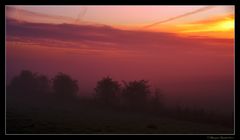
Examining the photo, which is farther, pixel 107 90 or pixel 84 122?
pixel 107 90

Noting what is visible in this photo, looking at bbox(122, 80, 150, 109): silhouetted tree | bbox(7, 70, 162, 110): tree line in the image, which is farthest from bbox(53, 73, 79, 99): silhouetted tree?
bbox(122, 80, 150, 109): silhouetted tree

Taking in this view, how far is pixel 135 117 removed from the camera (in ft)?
34.1

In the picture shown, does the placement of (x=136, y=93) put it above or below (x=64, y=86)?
below

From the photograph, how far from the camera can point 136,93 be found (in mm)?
10445

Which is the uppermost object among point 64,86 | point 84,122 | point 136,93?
point 64,86

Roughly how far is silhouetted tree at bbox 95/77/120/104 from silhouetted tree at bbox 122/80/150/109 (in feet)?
0.56

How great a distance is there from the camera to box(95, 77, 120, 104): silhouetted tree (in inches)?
408

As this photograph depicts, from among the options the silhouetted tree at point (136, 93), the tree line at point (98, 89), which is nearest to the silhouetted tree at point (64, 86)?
the tree line at point (98, 89)

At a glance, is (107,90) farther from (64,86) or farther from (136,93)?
(64,86)

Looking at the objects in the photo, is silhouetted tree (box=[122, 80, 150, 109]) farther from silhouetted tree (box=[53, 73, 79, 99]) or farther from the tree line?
silhouetted tree (box=[53, 73, 79, 99])

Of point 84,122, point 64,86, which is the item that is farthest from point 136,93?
point 64,86

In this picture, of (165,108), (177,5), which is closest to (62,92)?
(165,108)

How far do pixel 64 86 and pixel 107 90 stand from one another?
763 millimetres
